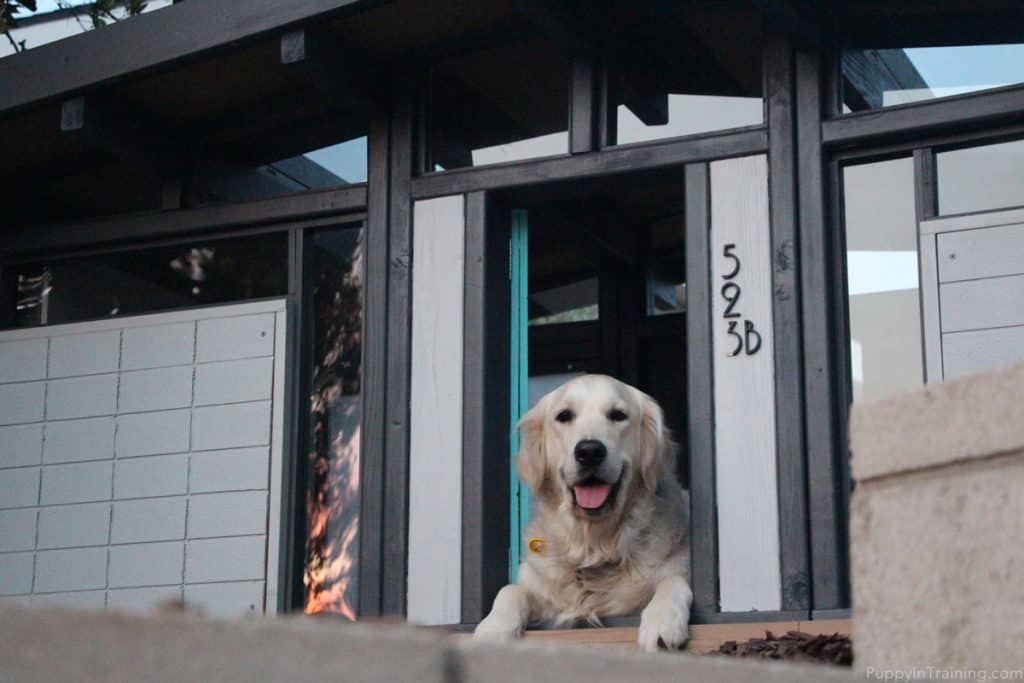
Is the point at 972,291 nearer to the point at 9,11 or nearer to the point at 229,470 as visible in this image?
the point at 229,470

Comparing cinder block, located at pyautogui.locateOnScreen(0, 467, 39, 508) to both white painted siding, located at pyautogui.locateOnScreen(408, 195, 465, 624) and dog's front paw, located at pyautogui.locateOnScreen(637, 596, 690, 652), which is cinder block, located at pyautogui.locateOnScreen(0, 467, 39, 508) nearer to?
white painted siding, located at pyautogui.locateOnScreen(408, 195, 465, 624)

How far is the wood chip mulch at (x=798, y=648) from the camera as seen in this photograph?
14.3 feet

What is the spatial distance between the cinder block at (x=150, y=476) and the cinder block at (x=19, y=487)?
1.47 ft

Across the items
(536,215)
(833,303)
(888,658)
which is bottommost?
(888,658)

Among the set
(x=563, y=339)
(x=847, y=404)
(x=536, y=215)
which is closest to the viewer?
(x=847, y=404)

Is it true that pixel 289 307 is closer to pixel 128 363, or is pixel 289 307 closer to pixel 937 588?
pixel 128 363

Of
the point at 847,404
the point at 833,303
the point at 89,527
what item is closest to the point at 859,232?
the point at 833,303

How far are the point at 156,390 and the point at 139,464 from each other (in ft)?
1.07

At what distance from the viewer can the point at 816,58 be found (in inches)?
224

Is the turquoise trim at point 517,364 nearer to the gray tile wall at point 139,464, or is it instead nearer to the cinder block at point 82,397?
the gray tile wall at point 139,464

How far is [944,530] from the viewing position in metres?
2.47

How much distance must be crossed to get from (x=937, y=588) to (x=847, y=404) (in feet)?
10.1

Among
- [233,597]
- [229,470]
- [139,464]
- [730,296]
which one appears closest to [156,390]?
[139,464]

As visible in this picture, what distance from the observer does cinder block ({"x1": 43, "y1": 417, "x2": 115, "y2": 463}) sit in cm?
682
